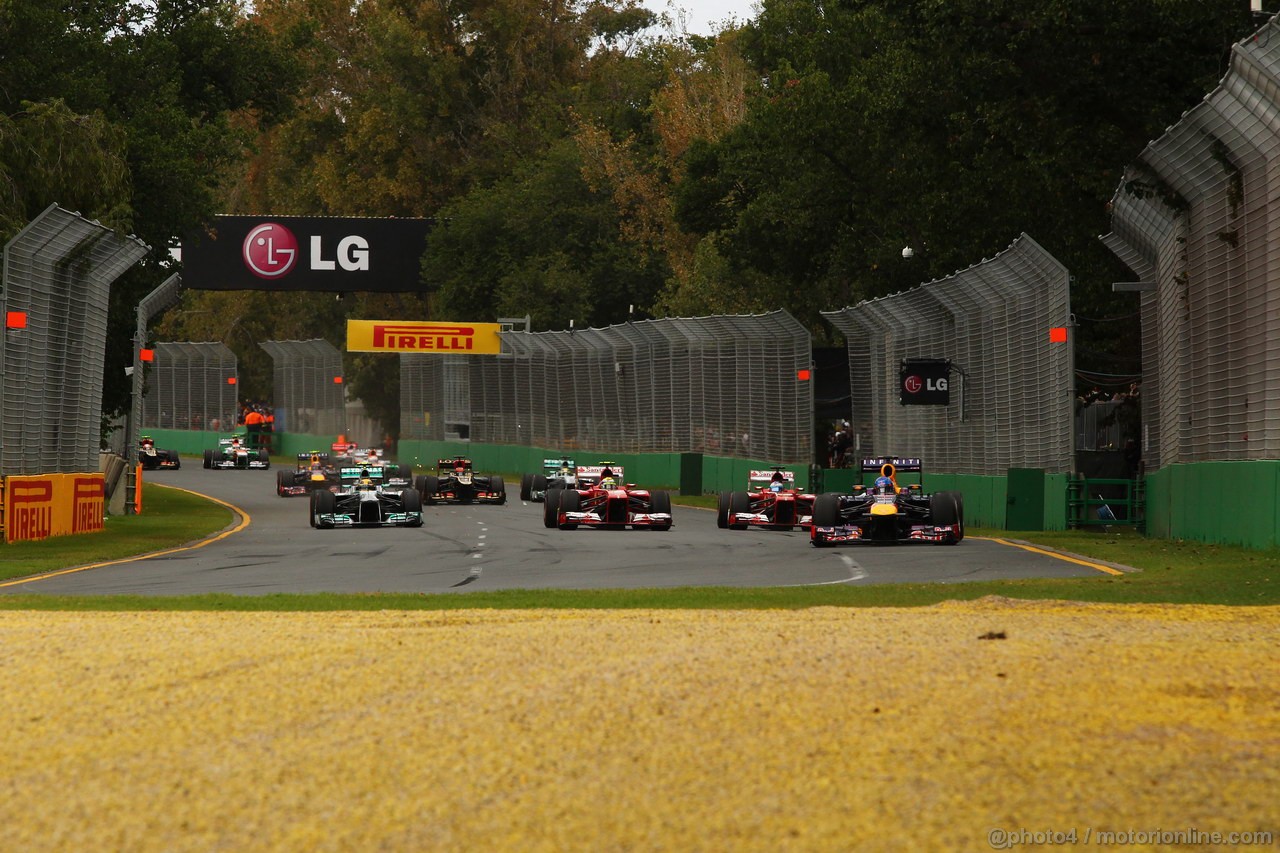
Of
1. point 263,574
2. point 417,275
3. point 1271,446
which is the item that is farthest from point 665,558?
point 417,275

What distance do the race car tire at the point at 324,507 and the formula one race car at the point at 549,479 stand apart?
615cm

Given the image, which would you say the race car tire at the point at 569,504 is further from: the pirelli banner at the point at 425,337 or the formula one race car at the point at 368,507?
the pirelli banner at the point at 425,337

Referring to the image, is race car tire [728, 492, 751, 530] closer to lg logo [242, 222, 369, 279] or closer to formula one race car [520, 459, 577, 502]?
formula one race car [520, 459, 577, 502]

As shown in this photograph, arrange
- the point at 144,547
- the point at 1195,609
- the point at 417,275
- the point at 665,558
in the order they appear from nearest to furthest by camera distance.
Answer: the point at 1195,609 → the point at 665,558 → the point at 144,547 → the point at 417,275

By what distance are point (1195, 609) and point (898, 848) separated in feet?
23.8

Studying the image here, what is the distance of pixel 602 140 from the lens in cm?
6962

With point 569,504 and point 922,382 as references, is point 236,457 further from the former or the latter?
point 569,504

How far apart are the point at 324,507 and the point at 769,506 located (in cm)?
739

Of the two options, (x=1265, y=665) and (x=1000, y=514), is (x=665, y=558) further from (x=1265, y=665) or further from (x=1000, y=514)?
(x=1265, y=665)

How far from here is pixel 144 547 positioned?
25.7m

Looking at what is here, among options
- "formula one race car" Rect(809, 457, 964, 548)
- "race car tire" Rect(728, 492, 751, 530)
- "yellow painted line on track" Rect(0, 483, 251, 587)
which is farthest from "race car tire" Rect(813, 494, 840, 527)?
Answer: "yellow painted line on track" Rect(0, 483, 251, 587)

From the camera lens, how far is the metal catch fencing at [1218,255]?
63.3 feet

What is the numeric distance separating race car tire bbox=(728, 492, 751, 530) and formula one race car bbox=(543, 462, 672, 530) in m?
1.11

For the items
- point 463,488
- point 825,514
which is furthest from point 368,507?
point 463,488
